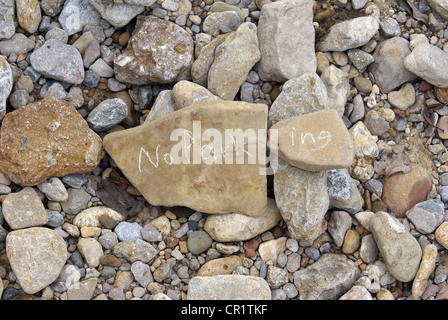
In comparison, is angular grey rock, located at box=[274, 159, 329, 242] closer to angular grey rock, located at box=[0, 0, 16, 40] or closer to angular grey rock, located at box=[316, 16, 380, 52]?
angular grey rock, located at box=[316, 16, 380, 52]

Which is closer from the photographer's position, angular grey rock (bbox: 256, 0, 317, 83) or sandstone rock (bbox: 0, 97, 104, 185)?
sandstone rock (bbox: 0, 97, 104, 185)

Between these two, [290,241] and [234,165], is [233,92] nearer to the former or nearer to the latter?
[234,165]

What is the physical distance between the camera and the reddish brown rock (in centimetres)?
316

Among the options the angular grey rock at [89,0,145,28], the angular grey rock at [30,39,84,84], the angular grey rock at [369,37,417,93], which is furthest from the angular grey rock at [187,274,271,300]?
the angular grey rock at [89,0,145,28]

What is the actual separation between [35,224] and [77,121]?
67cm

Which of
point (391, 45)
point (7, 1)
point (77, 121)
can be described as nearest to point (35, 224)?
point (77, 121)

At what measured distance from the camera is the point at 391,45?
332 cm

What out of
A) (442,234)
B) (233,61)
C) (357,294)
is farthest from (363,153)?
(233,61)

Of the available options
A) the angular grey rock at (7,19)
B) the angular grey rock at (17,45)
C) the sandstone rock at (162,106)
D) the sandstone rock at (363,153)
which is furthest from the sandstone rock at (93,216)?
the sandstone rock at (363,153)

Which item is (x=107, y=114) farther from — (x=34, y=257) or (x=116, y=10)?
(x=34, y=257)

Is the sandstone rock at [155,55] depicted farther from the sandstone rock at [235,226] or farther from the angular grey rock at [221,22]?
the sandstone rock at [235,226]

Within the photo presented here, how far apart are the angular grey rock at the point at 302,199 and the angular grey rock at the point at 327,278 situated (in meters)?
0.19

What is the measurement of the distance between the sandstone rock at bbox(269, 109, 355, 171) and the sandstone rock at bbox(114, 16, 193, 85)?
0.82m

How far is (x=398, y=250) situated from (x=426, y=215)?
351 millimetres
